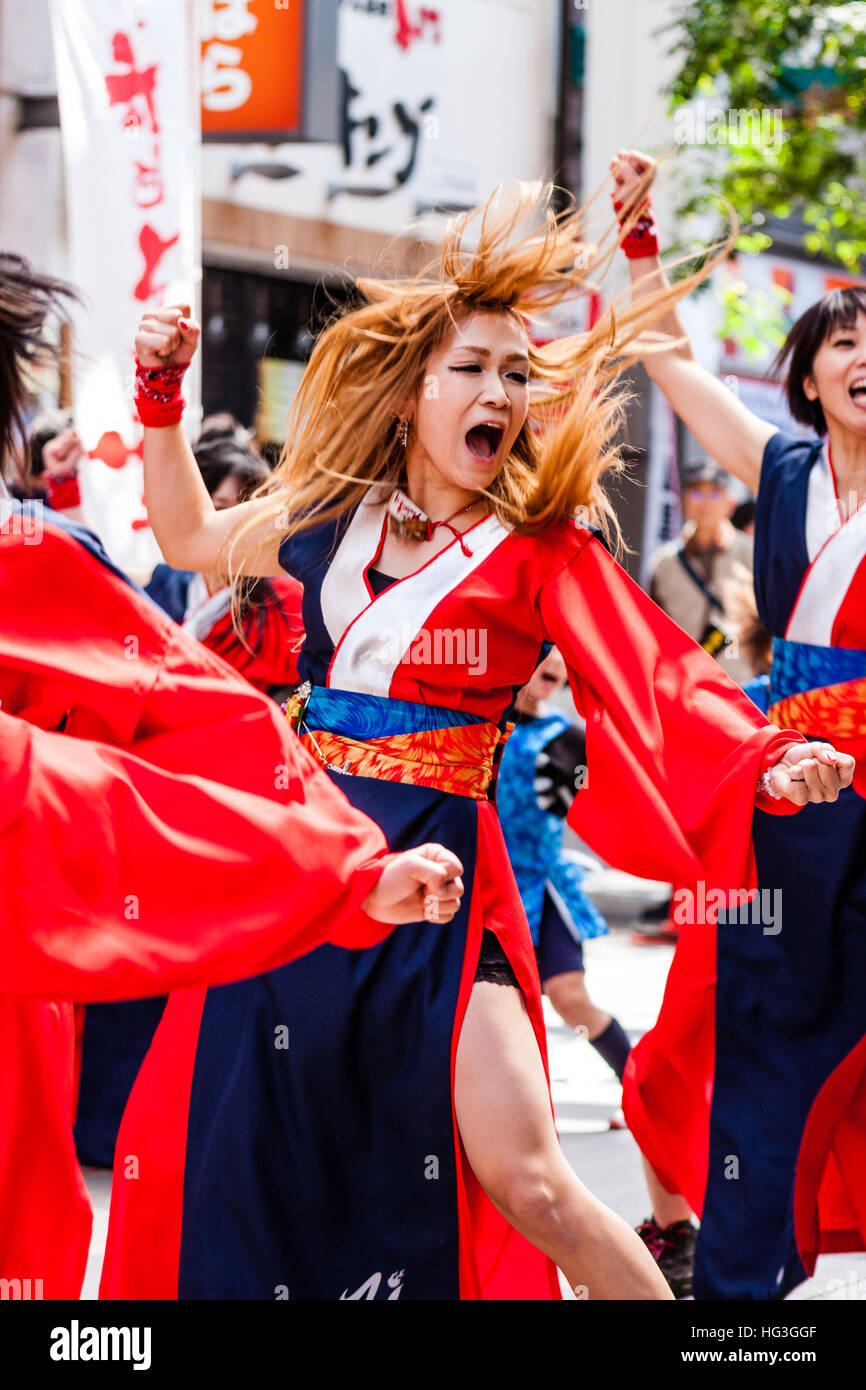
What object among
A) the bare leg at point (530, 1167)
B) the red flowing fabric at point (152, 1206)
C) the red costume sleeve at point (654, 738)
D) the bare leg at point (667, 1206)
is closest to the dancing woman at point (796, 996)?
the bare leg at point (667, 1206)

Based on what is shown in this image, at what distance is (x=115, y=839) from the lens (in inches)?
92.7

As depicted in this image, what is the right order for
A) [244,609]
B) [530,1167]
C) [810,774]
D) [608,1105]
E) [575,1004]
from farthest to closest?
[608,1105], [575,1004], [244,609], [810,774], [530,1167]

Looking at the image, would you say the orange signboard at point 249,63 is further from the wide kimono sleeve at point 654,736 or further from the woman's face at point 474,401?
the wide kimono sleeve at point 654,736

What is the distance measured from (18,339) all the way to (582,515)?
88 cm

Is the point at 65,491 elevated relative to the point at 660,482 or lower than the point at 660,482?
elevated

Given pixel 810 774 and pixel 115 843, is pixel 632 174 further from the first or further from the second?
pixel 115 843

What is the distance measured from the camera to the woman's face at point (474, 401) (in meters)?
3.06

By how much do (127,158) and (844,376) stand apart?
392cm

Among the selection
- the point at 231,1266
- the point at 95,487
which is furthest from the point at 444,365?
the point at 95,487

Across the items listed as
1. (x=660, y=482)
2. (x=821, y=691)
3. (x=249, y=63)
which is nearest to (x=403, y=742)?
(x=821, y=691)

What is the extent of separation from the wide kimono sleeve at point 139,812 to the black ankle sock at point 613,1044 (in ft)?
8.16

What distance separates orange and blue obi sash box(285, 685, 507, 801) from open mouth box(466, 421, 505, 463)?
1.35 feet

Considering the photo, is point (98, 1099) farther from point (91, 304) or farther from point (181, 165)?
point (181, 165)

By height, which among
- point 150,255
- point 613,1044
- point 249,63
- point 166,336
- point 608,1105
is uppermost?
point 249,63
